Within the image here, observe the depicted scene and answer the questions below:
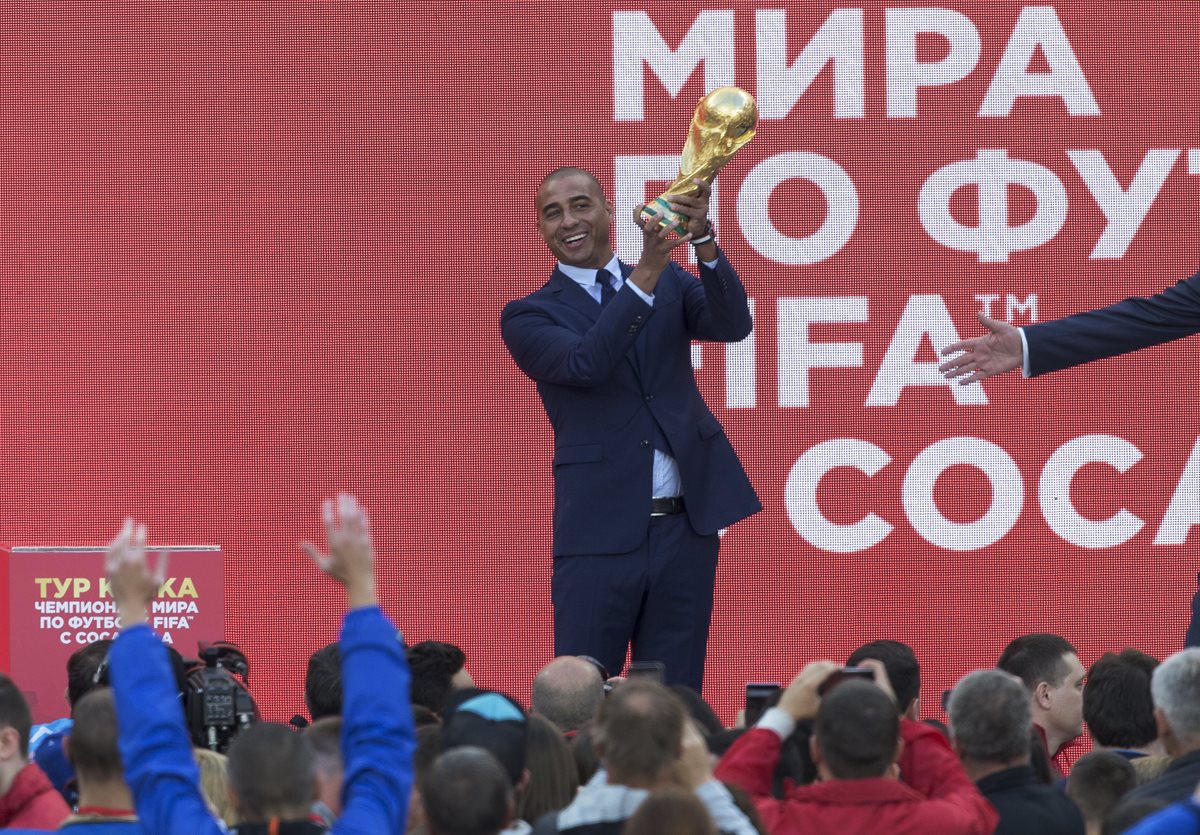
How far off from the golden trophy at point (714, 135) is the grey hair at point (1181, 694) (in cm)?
163

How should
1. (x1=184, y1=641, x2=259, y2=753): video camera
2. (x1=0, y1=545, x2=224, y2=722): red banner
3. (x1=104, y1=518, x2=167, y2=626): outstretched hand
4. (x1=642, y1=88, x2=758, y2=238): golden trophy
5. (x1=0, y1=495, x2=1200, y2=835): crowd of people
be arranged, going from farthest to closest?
(x1=0, y1=545, x2=224, y2=722): red banner → (x1=642, y1=88, x2=758, y2=238): golden trophy → (x1=184, y1=641, x2=259, y2=753): video camera → (x1=104, y1=518, x2=167, y2=626): outstretched hand → (x1=0, y1=495, x2=1200, y2=835): crowd of people

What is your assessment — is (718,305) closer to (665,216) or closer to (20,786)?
(665,216)

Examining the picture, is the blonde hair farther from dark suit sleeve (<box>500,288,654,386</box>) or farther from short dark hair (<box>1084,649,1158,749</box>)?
short dark hair (<box>1084,649,1158,749</box>)

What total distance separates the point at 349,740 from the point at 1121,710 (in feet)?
6.29

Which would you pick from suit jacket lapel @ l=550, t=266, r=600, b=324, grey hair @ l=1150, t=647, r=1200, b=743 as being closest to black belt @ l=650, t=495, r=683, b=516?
suit jacket lapel @ l=550, t=266, r=600, b=324

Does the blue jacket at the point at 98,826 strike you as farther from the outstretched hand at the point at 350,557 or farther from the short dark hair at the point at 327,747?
the outstretched hand at the point at 350,557

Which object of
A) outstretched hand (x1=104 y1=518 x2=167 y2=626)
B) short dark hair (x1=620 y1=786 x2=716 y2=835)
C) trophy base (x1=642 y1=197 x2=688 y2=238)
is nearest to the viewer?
short dark hair (x1=620 y1=786 x2=716 y2=835)

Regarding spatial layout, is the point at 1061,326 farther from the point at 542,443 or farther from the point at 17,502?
the point at 17,502

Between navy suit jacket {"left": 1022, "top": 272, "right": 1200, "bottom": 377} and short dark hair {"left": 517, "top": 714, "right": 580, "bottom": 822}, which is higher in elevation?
navy suit jacket {"left": 1022, "top": 272, "right": 1200, "bottom": 377}

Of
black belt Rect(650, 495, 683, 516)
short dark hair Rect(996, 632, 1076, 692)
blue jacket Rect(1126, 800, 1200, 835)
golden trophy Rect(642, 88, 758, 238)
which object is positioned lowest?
blue jacket Rect(1126, 800, 1200, 835)

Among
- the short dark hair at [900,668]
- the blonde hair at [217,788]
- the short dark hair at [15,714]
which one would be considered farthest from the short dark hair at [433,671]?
the short dark hair at [15,714]

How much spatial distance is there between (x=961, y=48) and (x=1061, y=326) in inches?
87.7

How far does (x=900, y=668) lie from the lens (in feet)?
13.2

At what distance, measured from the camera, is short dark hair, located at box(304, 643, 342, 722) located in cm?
411
